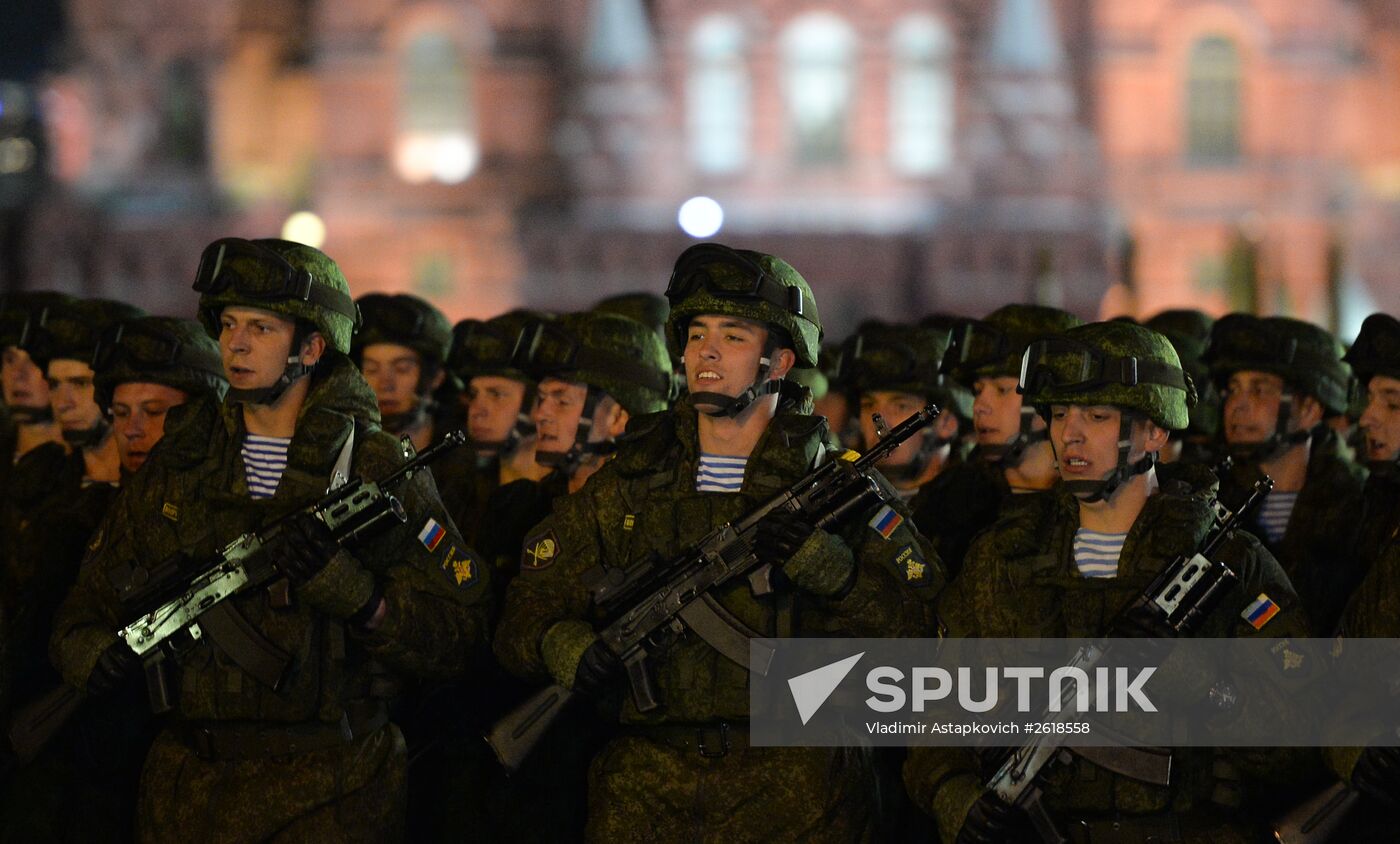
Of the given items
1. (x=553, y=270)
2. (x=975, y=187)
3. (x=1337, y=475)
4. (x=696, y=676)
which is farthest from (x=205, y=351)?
(x=975, y=187)

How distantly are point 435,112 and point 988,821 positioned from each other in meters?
37.4

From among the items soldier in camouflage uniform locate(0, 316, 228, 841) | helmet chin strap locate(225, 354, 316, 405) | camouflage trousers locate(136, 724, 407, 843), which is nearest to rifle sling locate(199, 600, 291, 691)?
camouflage trousers locate(136, 724, 407, 843)

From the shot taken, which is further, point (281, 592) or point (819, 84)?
point (819, 84)

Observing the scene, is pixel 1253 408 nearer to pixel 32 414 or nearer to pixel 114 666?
pixel 114 666

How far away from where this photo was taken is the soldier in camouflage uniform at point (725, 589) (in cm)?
657

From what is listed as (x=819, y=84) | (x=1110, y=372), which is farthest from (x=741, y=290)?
(x=819, y=84)

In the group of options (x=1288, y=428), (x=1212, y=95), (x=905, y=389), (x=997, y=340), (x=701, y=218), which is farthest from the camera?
(x=1212, y=95)

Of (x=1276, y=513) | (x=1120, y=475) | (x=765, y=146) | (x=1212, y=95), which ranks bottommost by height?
(x=765, y=146)

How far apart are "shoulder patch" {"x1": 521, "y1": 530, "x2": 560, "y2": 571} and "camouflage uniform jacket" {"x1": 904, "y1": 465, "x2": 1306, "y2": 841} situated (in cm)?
136

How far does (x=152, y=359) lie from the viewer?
836 centimetres

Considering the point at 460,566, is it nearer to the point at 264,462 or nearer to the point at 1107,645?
the point at 264,462

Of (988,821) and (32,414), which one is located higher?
(32,414)

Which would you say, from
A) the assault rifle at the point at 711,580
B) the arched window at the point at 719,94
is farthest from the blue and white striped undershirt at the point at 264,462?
the arched window at the point at 719,94

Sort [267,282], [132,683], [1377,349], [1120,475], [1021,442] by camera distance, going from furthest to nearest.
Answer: [1021,442] → [1377,349] → [132,683] → [267,282] → [1120,475]
